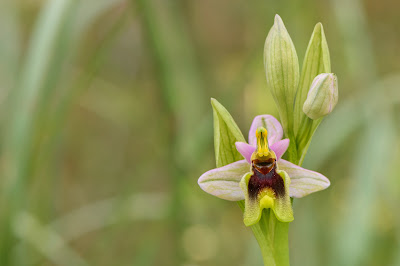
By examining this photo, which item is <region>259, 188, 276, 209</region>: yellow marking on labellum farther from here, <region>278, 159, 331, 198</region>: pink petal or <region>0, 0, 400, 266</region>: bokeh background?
<region>0, 0, 400, 266</region>: bokeh background

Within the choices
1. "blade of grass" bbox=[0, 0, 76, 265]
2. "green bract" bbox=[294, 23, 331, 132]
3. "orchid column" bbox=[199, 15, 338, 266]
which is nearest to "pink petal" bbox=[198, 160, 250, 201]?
"orchid column" bbox=[199, 15, 338, 266]

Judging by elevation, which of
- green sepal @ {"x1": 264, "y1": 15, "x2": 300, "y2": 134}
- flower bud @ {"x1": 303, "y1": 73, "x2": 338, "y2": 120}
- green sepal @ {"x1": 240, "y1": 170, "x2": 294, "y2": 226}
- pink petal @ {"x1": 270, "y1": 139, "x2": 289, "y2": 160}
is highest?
green sepal @ {"x1": 264, "y1": 15, "x2": 300, "y2": 134}

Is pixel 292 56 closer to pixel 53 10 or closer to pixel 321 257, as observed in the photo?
pixel 53 10

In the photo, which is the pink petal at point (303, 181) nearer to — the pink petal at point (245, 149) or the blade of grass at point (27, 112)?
the pink petal at point (245, 149)

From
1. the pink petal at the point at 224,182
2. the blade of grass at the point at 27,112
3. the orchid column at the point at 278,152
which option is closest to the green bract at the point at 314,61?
the orchid column at the point at 278,152

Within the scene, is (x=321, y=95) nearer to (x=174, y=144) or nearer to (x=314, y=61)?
(x=314, y=61)

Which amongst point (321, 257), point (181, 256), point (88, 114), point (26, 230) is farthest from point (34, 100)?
point (88, 114)

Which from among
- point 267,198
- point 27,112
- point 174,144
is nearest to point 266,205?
point 267,198
